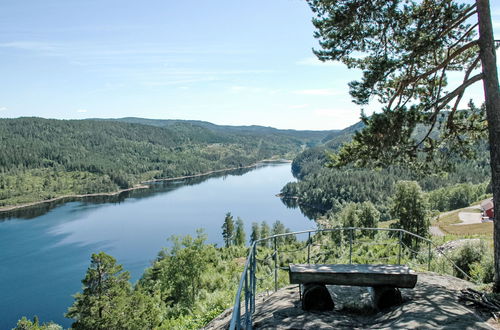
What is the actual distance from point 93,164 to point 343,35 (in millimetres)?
199907

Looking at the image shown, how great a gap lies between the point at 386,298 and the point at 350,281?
0.68m

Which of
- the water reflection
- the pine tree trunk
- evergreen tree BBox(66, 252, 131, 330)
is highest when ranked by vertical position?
the pine tree trunk

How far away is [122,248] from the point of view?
68.1 m

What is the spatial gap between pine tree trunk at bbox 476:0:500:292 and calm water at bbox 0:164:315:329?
4707 cm

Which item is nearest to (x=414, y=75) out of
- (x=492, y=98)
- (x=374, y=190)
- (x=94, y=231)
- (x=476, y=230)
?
(x=492, y=98)

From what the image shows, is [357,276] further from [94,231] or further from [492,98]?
[94,231]

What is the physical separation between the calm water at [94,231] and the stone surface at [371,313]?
148ft

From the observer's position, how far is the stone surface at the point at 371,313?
516 cm

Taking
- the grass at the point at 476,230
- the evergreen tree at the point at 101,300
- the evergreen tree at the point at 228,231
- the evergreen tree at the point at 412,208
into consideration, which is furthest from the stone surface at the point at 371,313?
the evergreen tree at the point at 228,231

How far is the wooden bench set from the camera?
19.5ft

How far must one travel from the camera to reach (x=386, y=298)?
6141mm

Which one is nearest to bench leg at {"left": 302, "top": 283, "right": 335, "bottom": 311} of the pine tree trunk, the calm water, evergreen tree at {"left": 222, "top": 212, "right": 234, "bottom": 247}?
the pine tree trunk

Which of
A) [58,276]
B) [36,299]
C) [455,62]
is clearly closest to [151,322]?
[455,62]

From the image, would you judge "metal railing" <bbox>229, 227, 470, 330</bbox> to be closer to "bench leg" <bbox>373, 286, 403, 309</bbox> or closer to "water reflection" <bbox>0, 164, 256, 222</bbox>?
"bench leg" <bbox>373, 286, 403, 309</bbox>
